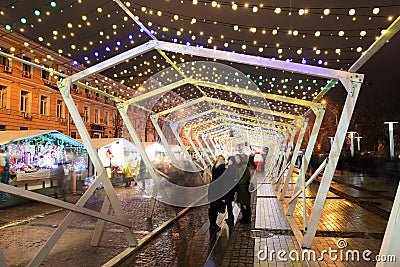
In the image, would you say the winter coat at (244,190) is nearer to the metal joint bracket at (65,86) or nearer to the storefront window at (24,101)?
the metal joint bracket at (65,86)

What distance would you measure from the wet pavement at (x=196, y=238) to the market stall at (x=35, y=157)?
5.71 feet

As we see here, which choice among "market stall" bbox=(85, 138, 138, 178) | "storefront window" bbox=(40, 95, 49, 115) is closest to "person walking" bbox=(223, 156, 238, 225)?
"market stall" bbox=(85, 138, 138, 178)

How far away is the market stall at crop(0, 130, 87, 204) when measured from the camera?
12367 mm

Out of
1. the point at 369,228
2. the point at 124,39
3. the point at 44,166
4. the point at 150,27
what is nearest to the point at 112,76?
the point at 124,39

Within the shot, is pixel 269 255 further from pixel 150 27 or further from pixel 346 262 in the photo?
pixel 150 27

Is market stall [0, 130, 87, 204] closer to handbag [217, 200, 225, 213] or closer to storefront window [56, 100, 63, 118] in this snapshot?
handbag [217, 200, 225, 213]

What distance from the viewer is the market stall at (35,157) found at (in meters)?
12.4

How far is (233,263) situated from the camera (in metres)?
5.45

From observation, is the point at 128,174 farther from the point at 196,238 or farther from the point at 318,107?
the point at 318,107

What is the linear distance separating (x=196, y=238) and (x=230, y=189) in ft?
6.30

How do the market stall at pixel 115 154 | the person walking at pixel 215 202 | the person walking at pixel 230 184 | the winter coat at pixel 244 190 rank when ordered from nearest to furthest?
the person walking at pixel 215 202 → the person walking at pixel 230 184 → the winter coat at pixel 244 190 → the market stall at pixel 115 154

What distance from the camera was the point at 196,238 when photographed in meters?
7.32

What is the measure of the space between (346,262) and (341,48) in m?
3.95

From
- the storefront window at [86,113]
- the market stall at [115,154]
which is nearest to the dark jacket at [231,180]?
the market stall at [115,154]
